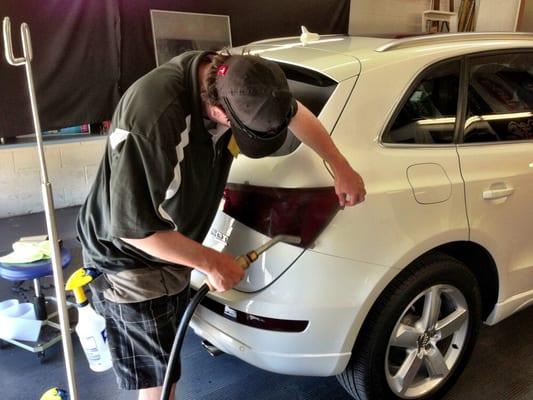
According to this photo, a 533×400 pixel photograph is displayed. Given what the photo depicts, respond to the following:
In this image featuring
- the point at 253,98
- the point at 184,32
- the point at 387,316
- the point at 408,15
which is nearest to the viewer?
the point at 253,98

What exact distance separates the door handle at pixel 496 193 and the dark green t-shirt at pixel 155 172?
112cm

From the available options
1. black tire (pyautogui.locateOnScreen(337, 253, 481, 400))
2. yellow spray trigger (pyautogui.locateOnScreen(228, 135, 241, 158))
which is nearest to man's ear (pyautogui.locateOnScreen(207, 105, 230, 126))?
yellow spray trigger (pyautogui.locateOnScreen(228, 135, 241, 158))

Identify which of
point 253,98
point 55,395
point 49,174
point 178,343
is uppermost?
point 253,98

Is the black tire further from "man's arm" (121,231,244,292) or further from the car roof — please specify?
the car roof

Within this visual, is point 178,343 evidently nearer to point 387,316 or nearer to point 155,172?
point 155,172

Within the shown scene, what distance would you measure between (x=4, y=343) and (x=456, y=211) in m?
2.54

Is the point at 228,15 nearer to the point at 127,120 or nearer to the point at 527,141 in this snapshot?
the point at 527,141

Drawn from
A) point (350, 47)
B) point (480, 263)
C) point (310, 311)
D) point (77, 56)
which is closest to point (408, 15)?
point (77, 56)

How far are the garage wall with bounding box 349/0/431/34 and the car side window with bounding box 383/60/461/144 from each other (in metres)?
4.58

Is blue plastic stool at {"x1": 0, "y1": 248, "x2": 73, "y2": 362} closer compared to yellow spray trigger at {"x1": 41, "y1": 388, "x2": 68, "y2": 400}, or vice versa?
yellow spray trigger at {"x1": 41, "y1": 388, "x2": 68, "y2": 400}

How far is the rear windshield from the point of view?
1815 mm

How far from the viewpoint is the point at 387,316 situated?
6.28ft

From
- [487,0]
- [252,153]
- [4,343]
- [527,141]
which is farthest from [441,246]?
[487,0]

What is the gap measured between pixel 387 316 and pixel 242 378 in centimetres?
97
